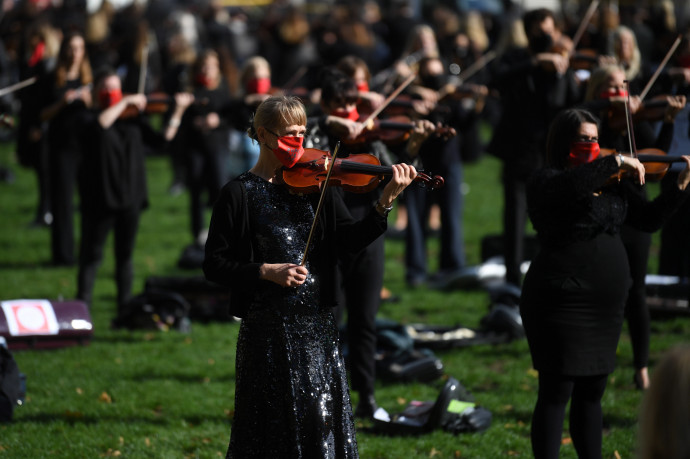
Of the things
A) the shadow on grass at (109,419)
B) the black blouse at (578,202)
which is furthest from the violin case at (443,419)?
the black blouse at (578,202)

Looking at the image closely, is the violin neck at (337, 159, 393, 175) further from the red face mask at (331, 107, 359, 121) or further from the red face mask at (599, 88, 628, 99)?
the red face mask at (599, 88, 628, 99)

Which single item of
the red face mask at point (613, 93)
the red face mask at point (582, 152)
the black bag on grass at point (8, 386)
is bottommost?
the black bag on grass at point (8, 386)

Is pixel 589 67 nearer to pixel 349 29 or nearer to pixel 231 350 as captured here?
pixel 231 350

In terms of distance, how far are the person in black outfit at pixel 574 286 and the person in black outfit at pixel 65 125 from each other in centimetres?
497

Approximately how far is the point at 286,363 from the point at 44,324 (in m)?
4.01

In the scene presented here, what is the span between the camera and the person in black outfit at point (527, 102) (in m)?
7.43

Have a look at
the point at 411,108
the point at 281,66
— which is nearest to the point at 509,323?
the point at 411,108

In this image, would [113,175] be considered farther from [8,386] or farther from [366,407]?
[366,407]

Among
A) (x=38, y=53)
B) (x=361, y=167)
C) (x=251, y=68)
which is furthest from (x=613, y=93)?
(x=38, y=53)

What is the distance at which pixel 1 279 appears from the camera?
9633mm

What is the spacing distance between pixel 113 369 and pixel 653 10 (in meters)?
9.77

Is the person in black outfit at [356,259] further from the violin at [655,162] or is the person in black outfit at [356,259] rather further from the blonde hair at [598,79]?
the violin at [655,162]

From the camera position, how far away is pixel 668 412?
7.86ft

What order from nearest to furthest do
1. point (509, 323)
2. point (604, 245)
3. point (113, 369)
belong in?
point (604, 245), point (113, 369), point (509, 323)
